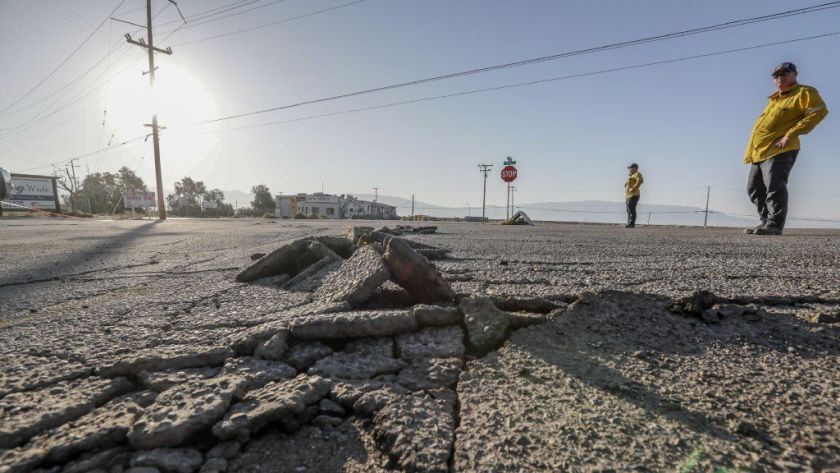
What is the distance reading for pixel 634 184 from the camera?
1000 centimetres

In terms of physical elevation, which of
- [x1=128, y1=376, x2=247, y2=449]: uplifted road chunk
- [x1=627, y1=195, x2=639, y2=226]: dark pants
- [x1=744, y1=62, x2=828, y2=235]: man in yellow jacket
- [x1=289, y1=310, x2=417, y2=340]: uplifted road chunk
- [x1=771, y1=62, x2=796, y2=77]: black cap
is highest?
[x1=771, y1=62, x2=796, y2=77]: black cap

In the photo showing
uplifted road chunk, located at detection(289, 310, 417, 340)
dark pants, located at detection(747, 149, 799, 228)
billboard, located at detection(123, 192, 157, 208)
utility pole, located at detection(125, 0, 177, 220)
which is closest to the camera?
uplifted road chunk, located at detection(289, 310, 417, 340)

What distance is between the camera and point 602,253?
3.40 meters

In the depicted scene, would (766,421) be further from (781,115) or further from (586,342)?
(781,115)

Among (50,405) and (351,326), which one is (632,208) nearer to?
(351,326)

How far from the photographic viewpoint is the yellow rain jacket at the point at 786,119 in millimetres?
4254

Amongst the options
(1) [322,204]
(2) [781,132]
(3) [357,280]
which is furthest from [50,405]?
(1) [322,204]

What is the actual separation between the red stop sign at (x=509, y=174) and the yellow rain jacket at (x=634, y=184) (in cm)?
1191

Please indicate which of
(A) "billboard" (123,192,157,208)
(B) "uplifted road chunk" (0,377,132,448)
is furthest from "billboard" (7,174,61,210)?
(B) "uplifted road chunk" (0,377,132,448)

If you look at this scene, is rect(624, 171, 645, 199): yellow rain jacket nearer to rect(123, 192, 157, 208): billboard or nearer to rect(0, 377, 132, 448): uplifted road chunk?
rect(0, 377, 132, 448): uplifted road chunk

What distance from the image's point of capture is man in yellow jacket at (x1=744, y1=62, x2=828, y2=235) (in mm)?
4293

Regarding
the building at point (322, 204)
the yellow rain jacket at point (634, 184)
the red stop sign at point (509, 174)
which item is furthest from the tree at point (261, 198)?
the yellow rain jacket at point (634, 184)

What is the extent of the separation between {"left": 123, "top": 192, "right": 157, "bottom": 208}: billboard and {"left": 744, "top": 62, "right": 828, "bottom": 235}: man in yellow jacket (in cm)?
4334

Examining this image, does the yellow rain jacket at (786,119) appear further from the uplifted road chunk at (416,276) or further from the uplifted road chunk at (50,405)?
the uplifted road chunk at (50,405)
